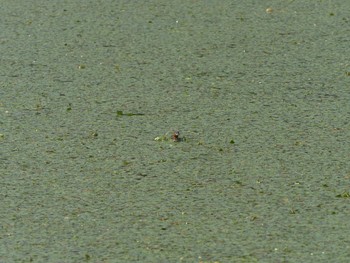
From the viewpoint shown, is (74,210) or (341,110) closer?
(74,210)

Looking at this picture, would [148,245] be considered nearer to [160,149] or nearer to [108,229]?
[108,229]

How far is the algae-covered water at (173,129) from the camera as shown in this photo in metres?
2.33

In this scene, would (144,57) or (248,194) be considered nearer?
(248,194)

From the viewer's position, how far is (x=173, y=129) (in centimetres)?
305

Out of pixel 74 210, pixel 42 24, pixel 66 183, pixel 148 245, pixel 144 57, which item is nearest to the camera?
pixel 148 245

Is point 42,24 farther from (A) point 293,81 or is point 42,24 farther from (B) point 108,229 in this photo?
(B) point 108,229

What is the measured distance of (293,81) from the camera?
3.46 metres

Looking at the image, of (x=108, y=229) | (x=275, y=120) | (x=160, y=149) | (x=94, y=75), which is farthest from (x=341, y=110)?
(x=108, y=229)

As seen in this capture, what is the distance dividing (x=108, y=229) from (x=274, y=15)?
211 cm

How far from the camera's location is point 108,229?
2363 millimetres

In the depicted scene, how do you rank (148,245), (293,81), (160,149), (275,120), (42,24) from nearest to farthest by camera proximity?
1. (148,245)
2. (160,149)
3. (275,120)
4. (293,81)
5. (42,24)

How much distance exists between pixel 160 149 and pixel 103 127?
27 centimetres

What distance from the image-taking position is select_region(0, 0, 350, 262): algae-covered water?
7.65 ft

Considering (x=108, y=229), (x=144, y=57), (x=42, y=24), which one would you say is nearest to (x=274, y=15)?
(x=144, y=57)
